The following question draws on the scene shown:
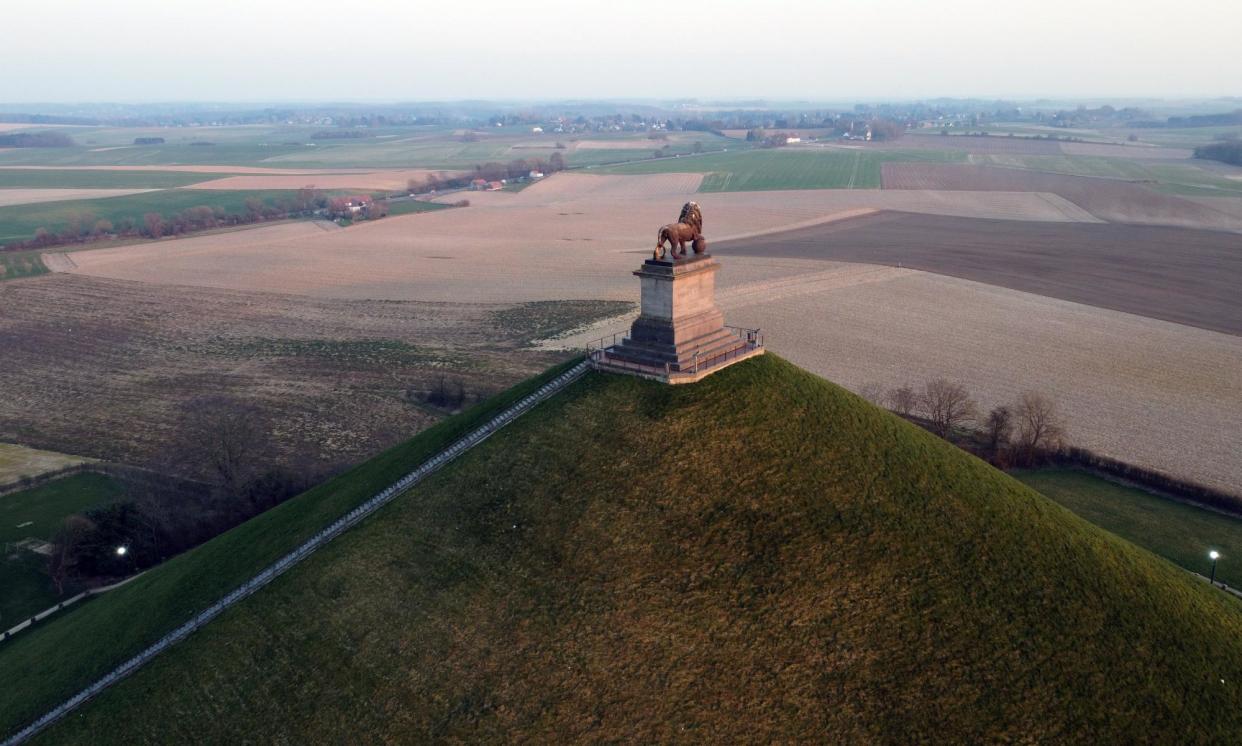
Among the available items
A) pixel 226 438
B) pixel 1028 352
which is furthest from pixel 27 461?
pixel 1028 352

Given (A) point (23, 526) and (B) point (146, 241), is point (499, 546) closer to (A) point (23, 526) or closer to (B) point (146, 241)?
(A) point (23, 526)

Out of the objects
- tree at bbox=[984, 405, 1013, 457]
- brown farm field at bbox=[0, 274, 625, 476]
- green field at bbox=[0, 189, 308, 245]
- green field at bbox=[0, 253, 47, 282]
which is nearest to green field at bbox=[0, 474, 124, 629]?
brown farm field at bbox=[0, 274, 625, 476]

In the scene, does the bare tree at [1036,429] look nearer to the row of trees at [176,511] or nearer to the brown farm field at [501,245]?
the row of trees at [176,511]

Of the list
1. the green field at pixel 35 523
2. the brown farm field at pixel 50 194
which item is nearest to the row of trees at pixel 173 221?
the brown farm field at pixel 50 194

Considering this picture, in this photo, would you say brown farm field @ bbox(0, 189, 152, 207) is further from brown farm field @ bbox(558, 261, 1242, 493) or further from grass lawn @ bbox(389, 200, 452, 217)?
brown farm field @ bbox(558, 261, 1242, 493)

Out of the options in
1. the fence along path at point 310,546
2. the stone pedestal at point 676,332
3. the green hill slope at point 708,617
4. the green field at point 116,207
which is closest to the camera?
the green hill slope at point 708,617

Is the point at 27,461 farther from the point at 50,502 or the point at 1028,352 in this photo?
the point at 1028,352
